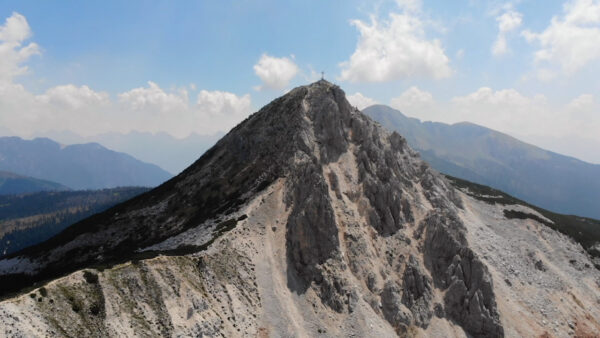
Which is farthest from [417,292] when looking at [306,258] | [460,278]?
[306,258]

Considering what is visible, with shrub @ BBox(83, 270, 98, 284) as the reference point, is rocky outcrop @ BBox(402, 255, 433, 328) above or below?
below

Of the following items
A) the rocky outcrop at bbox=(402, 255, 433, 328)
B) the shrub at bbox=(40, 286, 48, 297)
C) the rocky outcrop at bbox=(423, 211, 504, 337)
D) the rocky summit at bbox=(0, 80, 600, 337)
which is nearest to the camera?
the shrub at bbox=(40, 286, 48, 297)

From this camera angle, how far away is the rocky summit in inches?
1950

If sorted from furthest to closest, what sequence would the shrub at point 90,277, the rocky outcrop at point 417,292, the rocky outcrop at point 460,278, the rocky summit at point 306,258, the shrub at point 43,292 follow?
the rocky outcrop at point 460,278 < the rocky outcrop at point 417,292 < the rocky summit at point 306,258 < the shrub at point 90,277 < the shrub at point 43,292

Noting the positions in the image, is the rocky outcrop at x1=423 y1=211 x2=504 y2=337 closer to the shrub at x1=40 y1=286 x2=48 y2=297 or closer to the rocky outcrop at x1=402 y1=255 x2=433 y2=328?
the rocky outcrop at x1=402 y1=255 x2=433 y2=328

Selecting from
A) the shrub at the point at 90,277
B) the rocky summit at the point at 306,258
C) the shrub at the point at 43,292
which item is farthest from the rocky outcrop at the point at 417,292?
the shrub at the point at 43,292

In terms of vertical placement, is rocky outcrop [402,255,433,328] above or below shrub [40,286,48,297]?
below

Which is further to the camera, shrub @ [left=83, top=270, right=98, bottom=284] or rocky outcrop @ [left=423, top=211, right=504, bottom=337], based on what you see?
rocky outcrop @ [left=423, top=211, right=504, bottom=337]

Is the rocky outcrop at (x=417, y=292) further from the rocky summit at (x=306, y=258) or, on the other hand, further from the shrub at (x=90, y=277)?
the shrub at (x=90, y=277)

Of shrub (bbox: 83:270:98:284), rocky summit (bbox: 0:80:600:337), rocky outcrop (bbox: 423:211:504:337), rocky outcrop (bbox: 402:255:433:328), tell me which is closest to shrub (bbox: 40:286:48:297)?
rocky summit (bbox: 0:80:600:337)

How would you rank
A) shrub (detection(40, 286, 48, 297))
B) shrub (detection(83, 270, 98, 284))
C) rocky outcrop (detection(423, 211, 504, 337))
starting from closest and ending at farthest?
shrub (detection(40, 286, 48, 297)) → shrub (detection(83, 270, 98, 284)) → rocky outcrop (detection(423, 211, 504, 337))

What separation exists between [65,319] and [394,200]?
66.9 m

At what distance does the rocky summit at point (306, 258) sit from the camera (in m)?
49.5

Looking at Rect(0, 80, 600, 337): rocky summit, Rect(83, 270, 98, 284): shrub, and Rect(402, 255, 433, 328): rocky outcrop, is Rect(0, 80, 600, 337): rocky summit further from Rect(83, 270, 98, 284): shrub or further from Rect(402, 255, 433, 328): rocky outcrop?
Rect(402, 255, 433, 328): rocky outcrop
